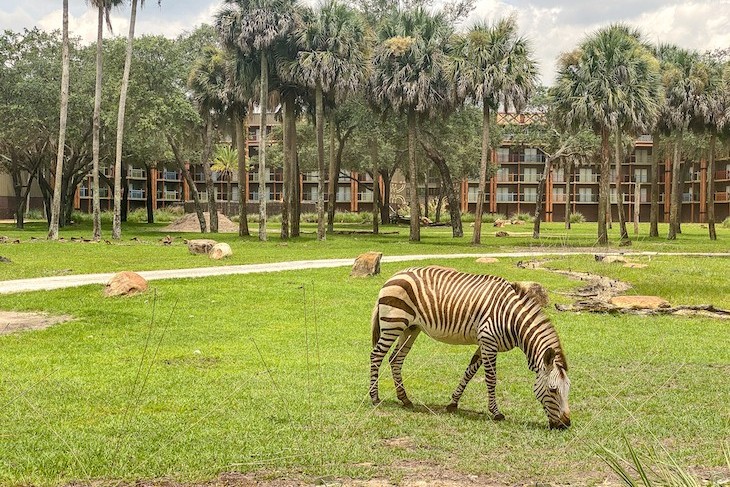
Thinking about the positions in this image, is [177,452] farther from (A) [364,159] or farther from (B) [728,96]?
(A) [364,159]

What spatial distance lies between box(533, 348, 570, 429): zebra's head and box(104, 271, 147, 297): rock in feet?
46.4

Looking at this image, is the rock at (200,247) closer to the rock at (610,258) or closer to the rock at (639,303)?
the rock at (610,258)

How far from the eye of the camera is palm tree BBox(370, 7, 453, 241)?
145 feet

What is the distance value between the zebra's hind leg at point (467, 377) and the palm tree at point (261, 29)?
35.0 m

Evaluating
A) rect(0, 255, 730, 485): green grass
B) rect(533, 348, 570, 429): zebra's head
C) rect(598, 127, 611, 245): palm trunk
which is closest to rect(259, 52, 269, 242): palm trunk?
rect(598, 127, 611, 245): palm trunk

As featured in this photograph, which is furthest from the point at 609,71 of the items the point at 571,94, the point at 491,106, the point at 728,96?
the point at 728,96

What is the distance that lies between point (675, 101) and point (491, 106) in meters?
14.5

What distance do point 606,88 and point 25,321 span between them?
1376 inches

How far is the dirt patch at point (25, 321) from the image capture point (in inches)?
617

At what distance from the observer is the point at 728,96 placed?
163ft

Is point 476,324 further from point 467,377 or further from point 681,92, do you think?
point 681,92

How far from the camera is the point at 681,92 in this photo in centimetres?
5053

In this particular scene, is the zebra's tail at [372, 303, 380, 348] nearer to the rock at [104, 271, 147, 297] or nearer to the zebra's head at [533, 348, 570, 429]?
the zebra's head at [533, 348, 570, 429]

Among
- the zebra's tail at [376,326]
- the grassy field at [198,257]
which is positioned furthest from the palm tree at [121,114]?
the zebra's tail at [376,326]
